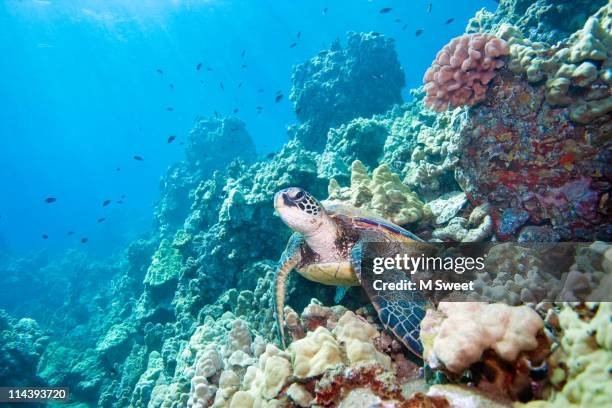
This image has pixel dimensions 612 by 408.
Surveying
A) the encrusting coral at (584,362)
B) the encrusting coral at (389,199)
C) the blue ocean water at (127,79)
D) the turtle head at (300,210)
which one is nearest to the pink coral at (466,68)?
the encrusting coral at (389,199)

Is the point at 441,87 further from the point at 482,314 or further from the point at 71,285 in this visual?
the point at 71,285

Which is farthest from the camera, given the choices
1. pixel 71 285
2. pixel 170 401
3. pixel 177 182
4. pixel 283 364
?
pixel 71 285

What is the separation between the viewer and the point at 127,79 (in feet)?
301

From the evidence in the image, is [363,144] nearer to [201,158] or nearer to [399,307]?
[399,307]

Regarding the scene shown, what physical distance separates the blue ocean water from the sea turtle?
38135 mm

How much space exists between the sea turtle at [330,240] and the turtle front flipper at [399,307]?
0.03 feet

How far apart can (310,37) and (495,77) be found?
312 feet

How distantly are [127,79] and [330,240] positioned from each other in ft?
362

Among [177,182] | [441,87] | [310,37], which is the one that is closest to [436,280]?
[441,87]

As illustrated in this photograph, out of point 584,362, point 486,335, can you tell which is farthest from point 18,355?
point 584,362

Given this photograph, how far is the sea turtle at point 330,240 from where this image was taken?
3273 millimetres

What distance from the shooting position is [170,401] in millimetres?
4242

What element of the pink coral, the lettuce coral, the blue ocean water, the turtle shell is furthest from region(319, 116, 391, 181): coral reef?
the blue ocean water

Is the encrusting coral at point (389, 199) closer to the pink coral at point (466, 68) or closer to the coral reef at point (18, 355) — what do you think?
the pink coral at point (466, 68)
